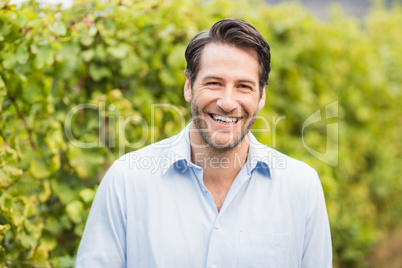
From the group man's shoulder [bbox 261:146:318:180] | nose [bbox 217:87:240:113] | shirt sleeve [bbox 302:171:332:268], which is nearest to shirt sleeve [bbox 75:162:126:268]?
nose [bbox 217:87:240:113]

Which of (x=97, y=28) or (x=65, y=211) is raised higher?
(x=97, y=28)

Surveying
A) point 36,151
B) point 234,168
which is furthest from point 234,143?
point 36,151

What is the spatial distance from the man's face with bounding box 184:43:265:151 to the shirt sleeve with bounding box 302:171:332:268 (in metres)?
0.42

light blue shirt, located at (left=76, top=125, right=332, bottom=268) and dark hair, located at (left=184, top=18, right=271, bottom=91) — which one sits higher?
dark hair, located at (left=184, top=18, right=271, bottom=91)

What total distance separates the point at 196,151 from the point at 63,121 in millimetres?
1020

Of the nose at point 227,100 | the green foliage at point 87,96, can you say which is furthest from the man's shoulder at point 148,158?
the green foliage at point 87,96

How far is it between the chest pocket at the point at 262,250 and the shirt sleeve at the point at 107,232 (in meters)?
0.50

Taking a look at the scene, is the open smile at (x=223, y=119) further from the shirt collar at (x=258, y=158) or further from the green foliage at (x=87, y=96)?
the green foliage at (x=87, y=96)

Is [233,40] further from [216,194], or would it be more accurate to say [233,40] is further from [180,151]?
[216,194]

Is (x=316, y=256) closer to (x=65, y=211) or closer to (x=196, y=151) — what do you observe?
(x=196, y=151)

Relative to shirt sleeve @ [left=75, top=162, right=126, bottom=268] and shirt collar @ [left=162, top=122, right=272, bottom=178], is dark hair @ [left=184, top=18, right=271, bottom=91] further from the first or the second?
shirt sleeve @ [left=75, top=162, right=126, bottom=268]

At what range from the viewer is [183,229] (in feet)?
6.96

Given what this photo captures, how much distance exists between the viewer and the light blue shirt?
6.87 feet

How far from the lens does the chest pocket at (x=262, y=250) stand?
2121 millimetres
